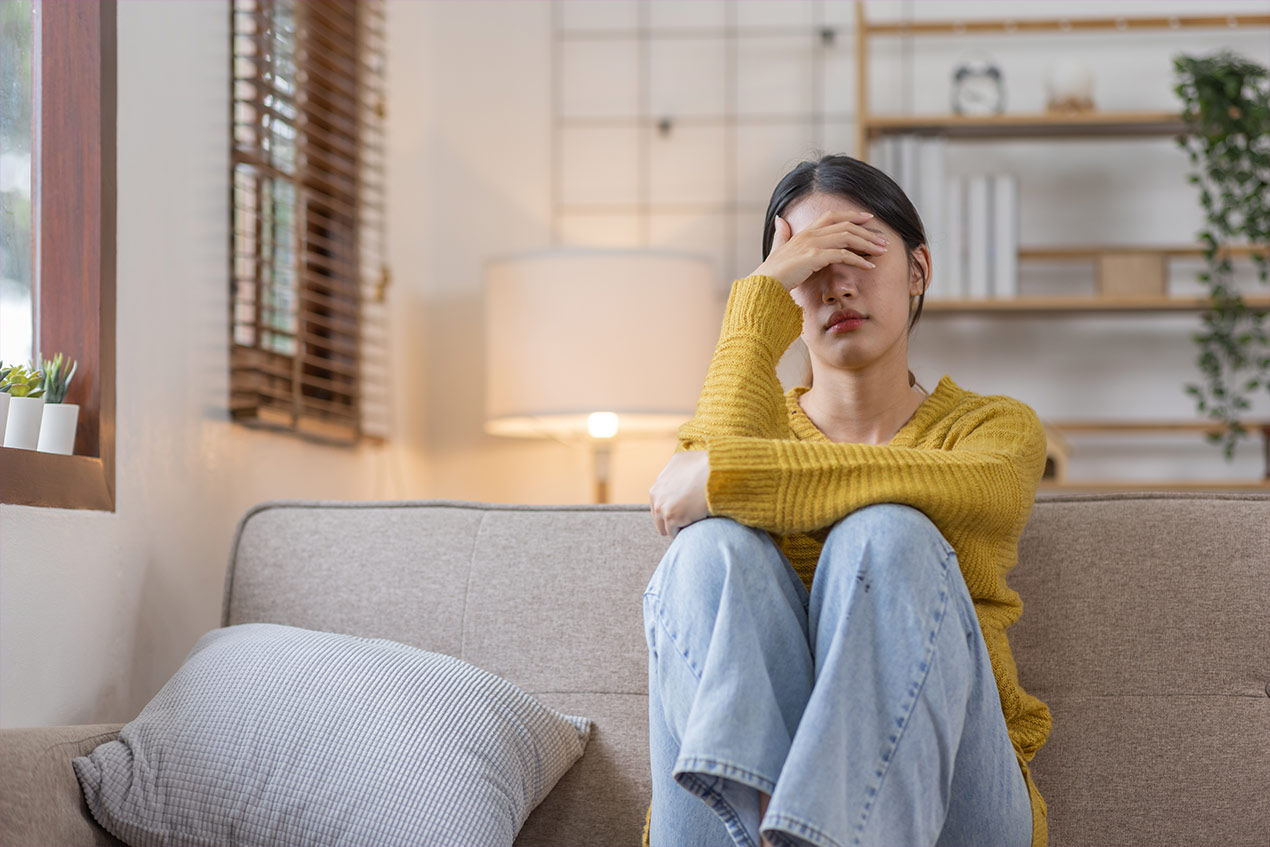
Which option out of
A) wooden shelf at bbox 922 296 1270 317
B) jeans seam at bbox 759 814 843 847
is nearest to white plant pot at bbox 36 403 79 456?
jeans seam at bbox 759 814 843 847

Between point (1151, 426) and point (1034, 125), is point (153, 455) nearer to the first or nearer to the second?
point (1034, 125)

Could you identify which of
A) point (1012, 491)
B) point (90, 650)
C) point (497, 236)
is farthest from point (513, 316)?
point (1012, 491)

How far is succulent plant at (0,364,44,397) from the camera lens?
1415mm

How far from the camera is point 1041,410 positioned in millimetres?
2645

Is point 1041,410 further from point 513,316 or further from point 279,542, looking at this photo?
point 279,542

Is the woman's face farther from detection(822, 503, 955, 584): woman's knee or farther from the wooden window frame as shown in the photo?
the wooden window frame

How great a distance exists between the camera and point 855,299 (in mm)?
1398

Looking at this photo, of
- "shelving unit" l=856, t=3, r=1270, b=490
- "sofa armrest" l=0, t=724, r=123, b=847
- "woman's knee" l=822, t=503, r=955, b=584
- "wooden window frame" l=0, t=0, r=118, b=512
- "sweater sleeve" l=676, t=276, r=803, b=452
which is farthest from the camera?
"shelving unit" l=856, t=3, r=1270, b=490

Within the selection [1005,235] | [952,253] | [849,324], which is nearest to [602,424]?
[952,253]

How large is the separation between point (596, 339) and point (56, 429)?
3.69ft

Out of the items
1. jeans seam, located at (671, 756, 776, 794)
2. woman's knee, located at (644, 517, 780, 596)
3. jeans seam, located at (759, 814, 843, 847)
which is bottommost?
jeans seam, located at (759, 814, 843, 847)

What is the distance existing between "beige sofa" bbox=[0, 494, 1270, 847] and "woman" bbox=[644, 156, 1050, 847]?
162mm

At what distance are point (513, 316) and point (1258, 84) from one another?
1638mm

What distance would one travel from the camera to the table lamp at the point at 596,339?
2.37 meters
